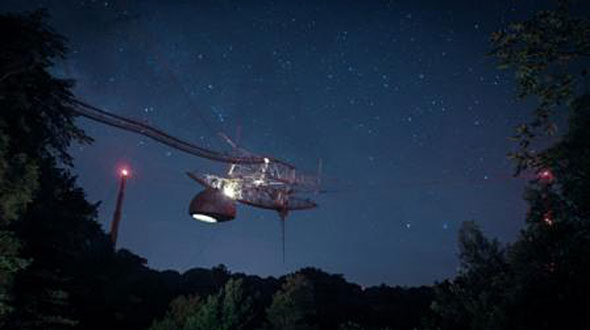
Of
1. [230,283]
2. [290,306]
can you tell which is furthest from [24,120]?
[290,306]

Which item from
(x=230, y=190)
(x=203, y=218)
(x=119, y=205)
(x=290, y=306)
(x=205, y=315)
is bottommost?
(x=205, y=315)

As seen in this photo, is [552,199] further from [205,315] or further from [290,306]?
[290,306]

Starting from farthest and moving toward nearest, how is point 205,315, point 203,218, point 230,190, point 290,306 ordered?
point 290,306 < point 205,315 < point 230,190 < point 203,218

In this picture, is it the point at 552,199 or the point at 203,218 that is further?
the point at 203,218

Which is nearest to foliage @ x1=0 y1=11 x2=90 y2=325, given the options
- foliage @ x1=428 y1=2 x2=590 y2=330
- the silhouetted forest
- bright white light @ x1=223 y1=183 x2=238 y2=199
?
the silhouetted forest

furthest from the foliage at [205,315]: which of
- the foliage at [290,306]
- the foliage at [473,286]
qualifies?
the foliage at [473,286]

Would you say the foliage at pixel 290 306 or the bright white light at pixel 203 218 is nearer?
the bright white light at pixel 203 218

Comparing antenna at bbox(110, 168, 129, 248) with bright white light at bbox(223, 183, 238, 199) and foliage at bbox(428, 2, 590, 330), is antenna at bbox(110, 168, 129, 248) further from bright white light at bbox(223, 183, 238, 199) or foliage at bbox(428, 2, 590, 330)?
foliage at bbox(428, 2, 590, 330)

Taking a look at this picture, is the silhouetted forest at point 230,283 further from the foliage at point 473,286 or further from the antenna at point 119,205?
the antenna at point 119,205

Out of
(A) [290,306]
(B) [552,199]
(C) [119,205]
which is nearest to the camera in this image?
(B) [552,199]

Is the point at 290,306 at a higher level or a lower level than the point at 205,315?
higher

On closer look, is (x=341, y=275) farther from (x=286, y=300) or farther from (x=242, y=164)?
(x=242, y=164)
